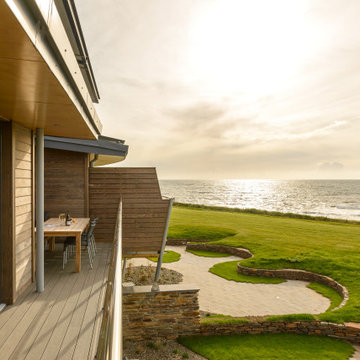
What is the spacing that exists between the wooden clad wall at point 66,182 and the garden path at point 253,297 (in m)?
5.05

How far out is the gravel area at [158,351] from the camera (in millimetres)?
6988

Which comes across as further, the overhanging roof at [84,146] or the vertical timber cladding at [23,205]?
the overhanging roof at [84,146]

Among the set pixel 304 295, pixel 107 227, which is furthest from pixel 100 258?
pixel 304 295

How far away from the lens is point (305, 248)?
1552 centimetres

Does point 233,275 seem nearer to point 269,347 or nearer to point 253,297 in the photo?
point 253,297

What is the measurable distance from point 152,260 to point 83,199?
7.01 meters

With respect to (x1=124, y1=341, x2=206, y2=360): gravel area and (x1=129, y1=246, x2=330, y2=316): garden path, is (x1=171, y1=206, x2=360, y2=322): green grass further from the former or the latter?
(x1=124, y1=341, x2=206, y2=360): gravel area

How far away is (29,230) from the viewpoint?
5199mm

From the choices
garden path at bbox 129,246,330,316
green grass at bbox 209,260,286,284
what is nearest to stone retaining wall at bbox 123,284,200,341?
garden path at bbox 129,246,330,316

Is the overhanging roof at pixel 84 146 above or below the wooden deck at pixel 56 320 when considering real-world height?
above

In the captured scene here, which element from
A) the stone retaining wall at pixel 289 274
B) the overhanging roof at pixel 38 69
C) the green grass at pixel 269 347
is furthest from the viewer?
the stone retaining wall at pixel 289 274

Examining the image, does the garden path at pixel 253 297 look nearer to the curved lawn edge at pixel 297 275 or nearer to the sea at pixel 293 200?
the curved lawn edge at pixel 297 275

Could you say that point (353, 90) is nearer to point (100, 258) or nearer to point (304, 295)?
point (304, 295)

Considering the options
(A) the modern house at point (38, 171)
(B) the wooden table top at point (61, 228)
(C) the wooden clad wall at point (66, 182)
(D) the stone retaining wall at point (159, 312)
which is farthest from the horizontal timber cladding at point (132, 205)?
(B) the wooden table top at point (61, 228)
